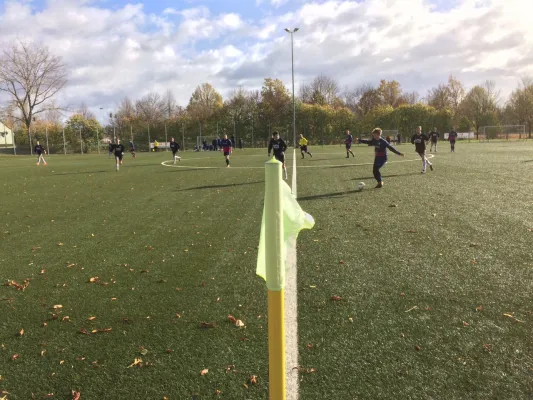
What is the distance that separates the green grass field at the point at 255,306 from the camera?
10.0ft

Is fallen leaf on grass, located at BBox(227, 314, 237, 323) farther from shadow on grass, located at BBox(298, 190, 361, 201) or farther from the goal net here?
the goal net

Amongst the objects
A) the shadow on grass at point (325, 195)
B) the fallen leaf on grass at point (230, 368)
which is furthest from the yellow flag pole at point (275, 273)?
the shadow on grass at point (325, 195)

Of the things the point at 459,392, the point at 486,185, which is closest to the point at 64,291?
the point at 459,392

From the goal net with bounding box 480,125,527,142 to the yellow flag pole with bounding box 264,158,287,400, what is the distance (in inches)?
2905

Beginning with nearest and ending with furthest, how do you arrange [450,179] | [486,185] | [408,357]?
[408,357], [486,185], [450,179]

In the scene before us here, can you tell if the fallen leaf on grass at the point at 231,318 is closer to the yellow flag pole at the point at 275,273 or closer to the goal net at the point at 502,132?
the yellow flag pole at the point at 275,273

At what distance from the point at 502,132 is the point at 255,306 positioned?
74043 mm

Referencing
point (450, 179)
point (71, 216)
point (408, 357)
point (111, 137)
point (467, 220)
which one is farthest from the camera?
point (111, 137)

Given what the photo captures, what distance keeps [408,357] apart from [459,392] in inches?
19.4

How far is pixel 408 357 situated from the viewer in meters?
3.29

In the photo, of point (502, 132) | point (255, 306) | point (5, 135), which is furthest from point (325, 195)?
point (5, 135)

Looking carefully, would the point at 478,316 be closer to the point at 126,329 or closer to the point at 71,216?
the point at 126,329

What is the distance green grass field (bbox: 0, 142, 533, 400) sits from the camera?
305 centimetres

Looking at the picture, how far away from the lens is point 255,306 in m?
4.34
